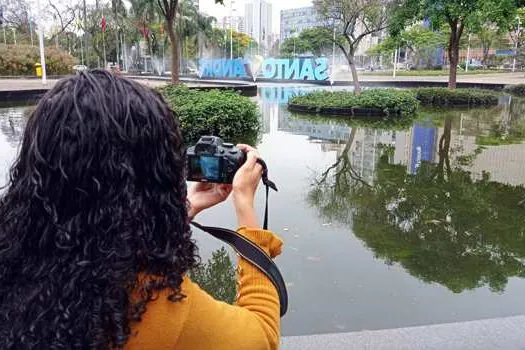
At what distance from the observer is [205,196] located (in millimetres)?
1305

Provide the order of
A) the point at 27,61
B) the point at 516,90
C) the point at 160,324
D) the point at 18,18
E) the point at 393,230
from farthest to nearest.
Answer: the point at 18,18, the point at 27,61, the point at 516,90, the point at 393,230, the point at 160,324

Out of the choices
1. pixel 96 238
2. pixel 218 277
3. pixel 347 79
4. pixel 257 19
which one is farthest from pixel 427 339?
pixel 257 19

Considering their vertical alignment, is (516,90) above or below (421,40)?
below

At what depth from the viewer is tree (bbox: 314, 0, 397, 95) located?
580 inches

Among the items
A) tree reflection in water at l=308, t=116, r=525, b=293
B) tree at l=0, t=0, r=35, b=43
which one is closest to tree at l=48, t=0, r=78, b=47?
tree at l=0, t=0, r=35, b=43

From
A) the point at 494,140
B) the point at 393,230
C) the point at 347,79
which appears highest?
the point at 347,79

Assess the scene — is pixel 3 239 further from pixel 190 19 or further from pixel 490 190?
pixel 190 19

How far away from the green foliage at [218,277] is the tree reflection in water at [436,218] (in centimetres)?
118

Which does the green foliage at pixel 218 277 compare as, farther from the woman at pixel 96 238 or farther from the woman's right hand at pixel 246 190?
the woman at pixel 96 238

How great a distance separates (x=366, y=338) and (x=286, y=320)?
2.14 ft

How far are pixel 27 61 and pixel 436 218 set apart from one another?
27834 mm

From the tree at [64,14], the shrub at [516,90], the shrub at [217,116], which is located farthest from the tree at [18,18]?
the shrub at [217,116]

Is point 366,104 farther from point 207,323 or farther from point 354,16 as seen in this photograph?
point 207,323

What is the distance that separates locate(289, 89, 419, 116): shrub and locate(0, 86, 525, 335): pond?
450 cm
